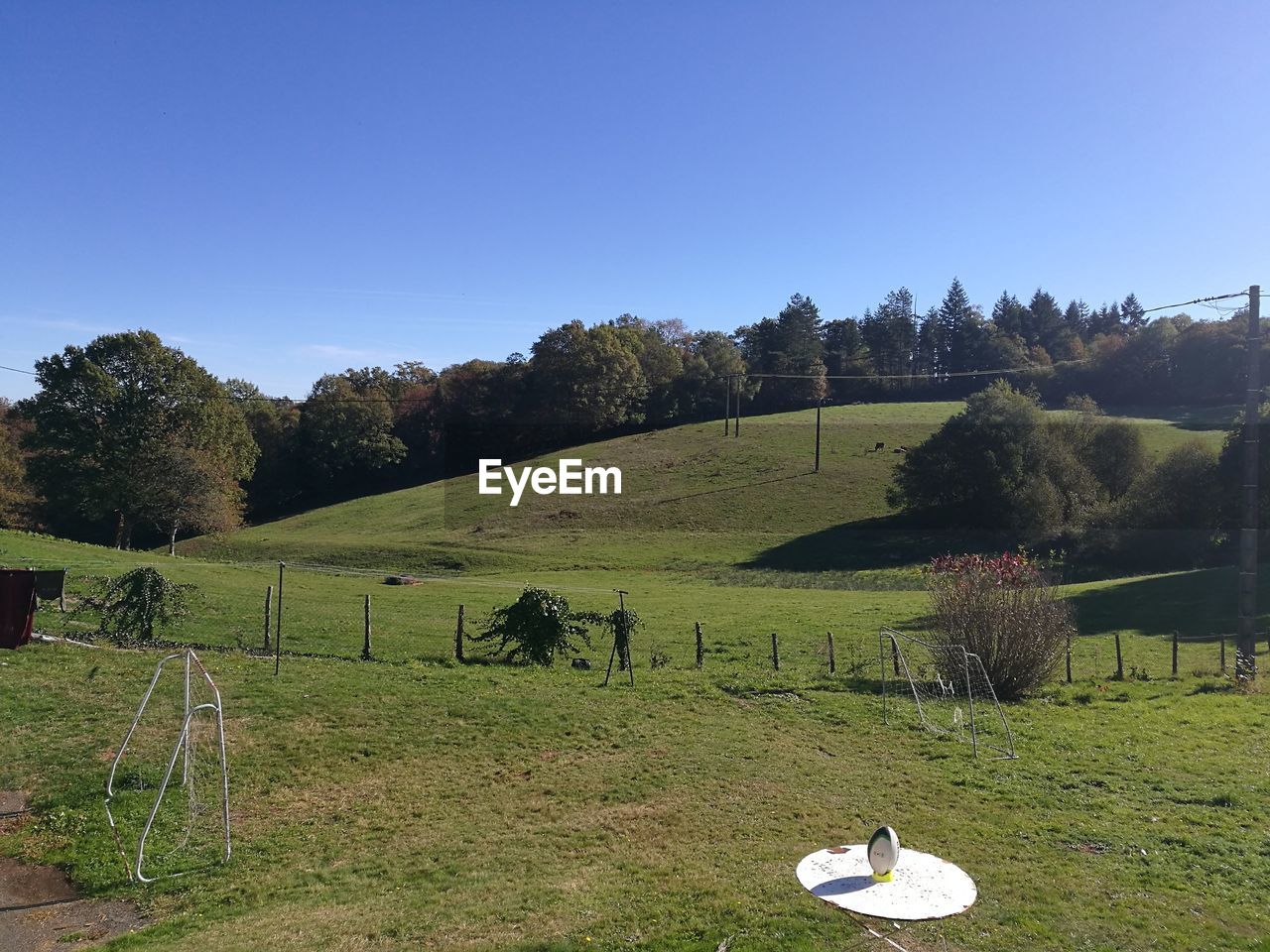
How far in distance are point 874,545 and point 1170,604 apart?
24.5 m

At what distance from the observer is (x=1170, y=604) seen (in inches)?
1491

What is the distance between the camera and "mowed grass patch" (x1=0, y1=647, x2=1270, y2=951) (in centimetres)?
894

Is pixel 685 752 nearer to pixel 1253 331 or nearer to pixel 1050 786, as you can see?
pixel 1050 786

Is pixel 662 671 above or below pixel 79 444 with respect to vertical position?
below

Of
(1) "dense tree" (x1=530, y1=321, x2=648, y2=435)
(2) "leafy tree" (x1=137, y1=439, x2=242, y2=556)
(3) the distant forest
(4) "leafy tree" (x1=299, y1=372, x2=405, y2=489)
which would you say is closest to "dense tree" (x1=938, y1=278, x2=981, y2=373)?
(3) the distant forest

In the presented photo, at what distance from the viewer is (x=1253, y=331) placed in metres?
22.4

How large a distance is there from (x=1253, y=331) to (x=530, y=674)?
70.8ft

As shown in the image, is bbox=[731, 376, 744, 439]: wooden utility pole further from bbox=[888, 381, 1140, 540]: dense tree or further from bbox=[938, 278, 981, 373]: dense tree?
bbox=[938, 278, 981, 373]: dense tree

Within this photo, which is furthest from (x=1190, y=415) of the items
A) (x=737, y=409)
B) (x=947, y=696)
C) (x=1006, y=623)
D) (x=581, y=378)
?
(x=947, y=696)

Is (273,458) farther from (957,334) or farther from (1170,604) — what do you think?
(957,334)

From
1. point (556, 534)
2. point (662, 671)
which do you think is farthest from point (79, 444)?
point (662, 671)

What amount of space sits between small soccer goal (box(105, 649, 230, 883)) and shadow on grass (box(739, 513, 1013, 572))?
44.2 meters

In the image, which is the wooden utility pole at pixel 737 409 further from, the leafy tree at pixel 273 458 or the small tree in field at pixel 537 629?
the small tree in field at pixel 537 629

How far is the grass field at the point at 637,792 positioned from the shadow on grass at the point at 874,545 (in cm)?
2615
